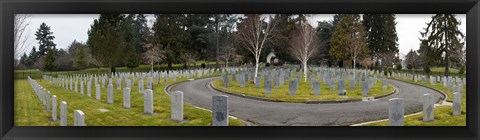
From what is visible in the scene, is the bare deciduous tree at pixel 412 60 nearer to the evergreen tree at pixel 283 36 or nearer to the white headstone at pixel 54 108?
the evergreen tree at pixel 283 36

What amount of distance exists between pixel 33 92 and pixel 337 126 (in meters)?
4.49

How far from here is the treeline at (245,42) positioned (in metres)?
4.23

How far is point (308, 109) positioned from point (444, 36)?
8.35 feet

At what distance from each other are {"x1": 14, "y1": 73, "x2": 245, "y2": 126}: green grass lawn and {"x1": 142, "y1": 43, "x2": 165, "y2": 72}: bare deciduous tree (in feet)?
1.34

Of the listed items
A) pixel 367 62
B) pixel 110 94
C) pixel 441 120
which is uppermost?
pixel 367 62

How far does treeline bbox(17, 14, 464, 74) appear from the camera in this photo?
13.9 ft

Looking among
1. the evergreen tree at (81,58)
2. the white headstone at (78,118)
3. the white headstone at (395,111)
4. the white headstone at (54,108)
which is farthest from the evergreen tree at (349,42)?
the white headstone at (54,108)

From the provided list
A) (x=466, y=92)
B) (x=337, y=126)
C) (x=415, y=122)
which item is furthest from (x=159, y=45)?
(x=466, y=92)

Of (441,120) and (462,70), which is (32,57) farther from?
(462,70)

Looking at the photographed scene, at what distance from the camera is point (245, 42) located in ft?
15.7

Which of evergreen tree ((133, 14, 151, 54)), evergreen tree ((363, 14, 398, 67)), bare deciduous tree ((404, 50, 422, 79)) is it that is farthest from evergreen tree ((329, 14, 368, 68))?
evergreen tree ((133, 14, 151, 54))

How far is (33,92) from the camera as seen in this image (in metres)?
4.18

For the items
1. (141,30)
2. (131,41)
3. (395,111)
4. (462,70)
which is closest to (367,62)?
(395,111)

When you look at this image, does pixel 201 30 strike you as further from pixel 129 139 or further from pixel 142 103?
pixel 129 139
